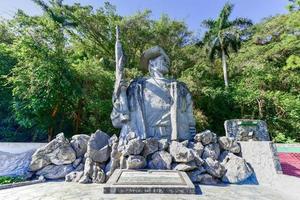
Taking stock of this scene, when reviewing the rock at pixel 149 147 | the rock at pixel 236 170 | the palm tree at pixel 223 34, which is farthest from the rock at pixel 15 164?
the palm tree at pixel 223 34

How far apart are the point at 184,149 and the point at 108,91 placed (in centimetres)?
786

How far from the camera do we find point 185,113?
705cm

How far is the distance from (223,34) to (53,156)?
15.9 meters

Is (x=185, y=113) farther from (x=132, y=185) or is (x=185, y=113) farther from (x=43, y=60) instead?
(x=43, y=60)

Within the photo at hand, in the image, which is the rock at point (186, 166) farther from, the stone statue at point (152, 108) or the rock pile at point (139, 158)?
the stone statue at point (152, 108)

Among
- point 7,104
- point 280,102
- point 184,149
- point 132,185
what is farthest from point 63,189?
point 280,102

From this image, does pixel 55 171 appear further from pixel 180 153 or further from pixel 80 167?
pixel 180 153

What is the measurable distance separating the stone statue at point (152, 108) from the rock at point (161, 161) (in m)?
0.72

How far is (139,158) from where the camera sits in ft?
18.6

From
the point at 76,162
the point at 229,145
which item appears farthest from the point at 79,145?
the point at 229,145

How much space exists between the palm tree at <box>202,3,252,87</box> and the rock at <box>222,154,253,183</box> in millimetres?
12718

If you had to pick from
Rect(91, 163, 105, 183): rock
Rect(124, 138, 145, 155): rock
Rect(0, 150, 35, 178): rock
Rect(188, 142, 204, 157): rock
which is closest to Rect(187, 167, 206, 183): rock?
Rect(188, 142, 204, 157): rock

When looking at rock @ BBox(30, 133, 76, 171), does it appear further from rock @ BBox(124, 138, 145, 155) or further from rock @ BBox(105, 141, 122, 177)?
rock @ BBox(124, 138, 145, 155)

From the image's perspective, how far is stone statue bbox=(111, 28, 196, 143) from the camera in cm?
665
